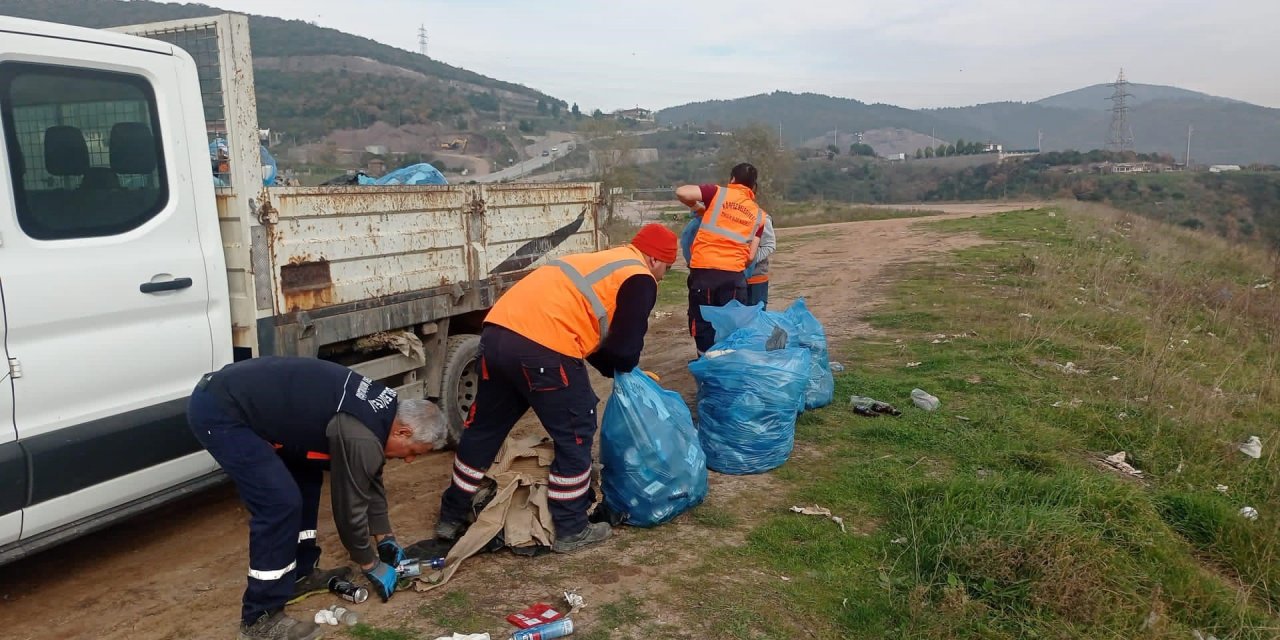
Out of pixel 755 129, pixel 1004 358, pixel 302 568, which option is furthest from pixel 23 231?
pixel 755 129

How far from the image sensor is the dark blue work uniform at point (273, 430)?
278 centimetres

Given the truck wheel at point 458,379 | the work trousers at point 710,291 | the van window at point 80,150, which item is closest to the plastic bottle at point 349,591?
the van window at point 80,150

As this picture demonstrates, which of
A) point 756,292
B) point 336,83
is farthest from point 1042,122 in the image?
point 756,292

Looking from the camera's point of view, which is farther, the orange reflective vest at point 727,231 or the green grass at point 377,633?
the orange reflective vest at point 727,231

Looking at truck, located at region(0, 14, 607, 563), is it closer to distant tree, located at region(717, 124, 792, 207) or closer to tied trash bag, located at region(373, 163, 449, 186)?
tied trash bag, located at region(373, 163, 449, 186)

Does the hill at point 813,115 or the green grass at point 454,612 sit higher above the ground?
the hill at point 813,115

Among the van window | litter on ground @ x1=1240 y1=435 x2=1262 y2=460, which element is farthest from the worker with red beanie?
litter on ground @ x1=1240 y1=435 x2=1262 y2=460

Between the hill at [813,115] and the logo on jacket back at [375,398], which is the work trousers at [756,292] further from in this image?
the hill at [813,115]

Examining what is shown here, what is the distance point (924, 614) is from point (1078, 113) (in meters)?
199

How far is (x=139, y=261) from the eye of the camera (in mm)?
3195

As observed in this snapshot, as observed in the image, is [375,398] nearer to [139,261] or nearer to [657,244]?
[139,261]

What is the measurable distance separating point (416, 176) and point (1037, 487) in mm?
3810

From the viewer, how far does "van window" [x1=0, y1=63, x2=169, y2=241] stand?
2.89 meters

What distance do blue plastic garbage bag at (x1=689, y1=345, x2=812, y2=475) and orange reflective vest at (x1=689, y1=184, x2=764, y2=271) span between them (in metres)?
1.28
